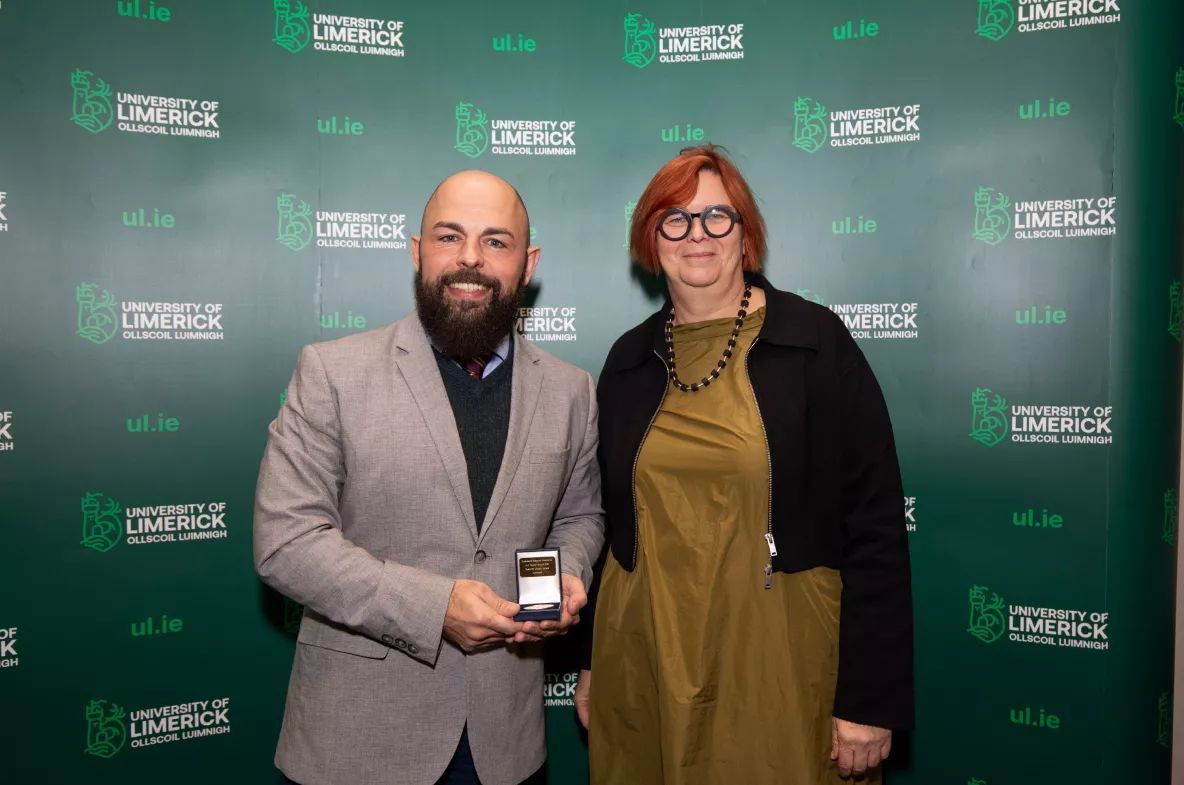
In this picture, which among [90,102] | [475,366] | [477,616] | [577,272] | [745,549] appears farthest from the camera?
[577,272]

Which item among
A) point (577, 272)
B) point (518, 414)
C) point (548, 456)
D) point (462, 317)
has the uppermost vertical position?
point (577, 272)

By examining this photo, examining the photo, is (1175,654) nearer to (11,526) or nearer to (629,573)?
(629,573)

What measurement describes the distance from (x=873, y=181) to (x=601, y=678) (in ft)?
6.79

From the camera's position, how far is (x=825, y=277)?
9.04 ft

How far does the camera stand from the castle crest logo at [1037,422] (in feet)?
8.43

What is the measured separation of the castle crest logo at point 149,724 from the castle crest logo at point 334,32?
2501 millimetres

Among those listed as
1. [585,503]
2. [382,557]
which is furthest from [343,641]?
[585,503]

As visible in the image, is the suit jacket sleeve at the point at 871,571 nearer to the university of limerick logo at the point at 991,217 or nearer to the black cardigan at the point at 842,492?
the black cardigan at the point at 842,492

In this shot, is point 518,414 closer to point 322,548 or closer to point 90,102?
point 322,548

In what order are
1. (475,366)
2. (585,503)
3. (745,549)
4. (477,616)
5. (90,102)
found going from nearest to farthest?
(477,616), (745,549), (475,366), (585,503), (90,102)

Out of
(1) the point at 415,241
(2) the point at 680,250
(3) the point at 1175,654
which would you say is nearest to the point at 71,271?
(1) the point at 415,241

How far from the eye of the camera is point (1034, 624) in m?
2.62

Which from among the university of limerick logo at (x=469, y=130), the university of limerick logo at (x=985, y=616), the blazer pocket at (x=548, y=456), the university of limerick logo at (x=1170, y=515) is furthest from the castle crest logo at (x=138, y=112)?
the university of limerick logo at (x=1170, y=515)

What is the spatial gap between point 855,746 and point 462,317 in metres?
1.47
